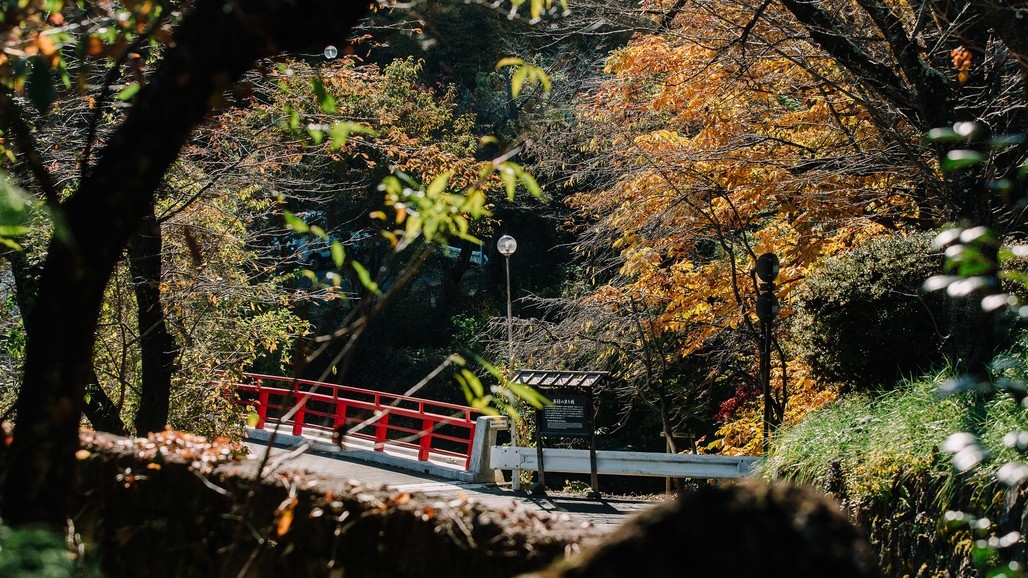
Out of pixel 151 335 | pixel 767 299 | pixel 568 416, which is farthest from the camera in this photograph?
pixel 568 416

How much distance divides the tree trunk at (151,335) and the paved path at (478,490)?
1.47 metres

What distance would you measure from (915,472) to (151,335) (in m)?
7.93

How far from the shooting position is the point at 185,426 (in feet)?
38.9

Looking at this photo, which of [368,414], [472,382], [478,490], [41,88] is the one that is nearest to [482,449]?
[478,490]

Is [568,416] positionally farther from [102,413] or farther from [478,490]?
[102,413]

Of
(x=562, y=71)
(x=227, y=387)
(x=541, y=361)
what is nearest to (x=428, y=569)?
(x=227, y=387)

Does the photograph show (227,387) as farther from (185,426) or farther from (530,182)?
(530,182)

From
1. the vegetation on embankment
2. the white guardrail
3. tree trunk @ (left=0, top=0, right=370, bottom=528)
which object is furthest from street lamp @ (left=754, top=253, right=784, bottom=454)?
tree trunk @ (left=0, top=0, right=370, bottom=528)

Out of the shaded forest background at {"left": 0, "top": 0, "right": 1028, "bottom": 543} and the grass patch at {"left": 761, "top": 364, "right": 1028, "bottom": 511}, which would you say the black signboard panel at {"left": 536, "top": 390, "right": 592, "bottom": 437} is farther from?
the grass patch at {"left": 761, "top": 364, "right": 1028, "bottom": 511}

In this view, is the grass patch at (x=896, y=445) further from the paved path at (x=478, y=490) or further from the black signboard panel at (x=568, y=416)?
the black signboard panel at (x=568, y=416)

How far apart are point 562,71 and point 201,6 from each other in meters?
24.1

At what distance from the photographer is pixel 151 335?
10906mm

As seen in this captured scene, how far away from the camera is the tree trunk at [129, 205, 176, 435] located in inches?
418

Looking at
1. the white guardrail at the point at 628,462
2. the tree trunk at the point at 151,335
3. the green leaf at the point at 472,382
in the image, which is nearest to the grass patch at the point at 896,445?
the green leaf at the point at 472,382
